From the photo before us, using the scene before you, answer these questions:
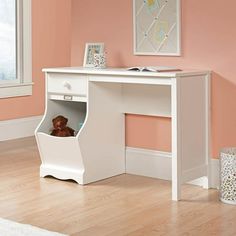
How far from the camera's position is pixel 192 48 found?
380cm

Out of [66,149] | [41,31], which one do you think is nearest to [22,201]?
[66,149]

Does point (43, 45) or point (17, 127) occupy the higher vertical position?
point (43, 45)

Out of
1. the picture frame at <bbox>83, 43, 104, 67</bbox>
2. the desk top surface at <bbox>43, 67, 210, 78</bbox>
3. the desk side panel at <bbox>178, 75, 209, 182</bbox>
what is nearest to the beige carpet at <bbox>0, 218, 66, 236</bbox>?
the desk side panel at <bbox>178, 75, 209, 182</bbox>

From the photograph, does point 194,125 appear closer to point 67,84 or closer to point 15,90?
point 67,84

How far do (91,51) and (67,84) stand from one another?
0.38 metres

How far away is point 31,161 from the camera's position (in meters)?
4.57

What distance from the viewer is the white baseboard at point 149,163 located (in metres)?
3.97

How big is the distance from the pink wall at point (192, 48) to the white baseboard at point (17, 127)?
1.63m

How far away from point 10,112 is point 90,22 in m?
1.70

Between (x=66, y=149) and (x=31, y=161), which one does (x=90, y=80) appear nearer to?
(x=66, y=149)

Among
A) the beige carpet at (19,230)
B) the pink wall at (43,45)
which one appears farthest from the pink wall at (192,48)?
the pink wall at (43,45)

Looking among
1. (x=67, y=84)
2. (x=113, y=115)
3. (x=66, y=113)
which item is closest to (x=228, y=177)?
(x=113, y=115)

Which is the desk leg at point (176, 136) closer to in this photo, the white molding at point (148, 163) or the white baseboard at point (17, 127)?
the white molding at point (148, 163)

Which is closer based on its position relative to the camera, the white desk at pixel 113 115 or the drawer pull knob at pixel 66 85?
the white desk at pixel 113 115
